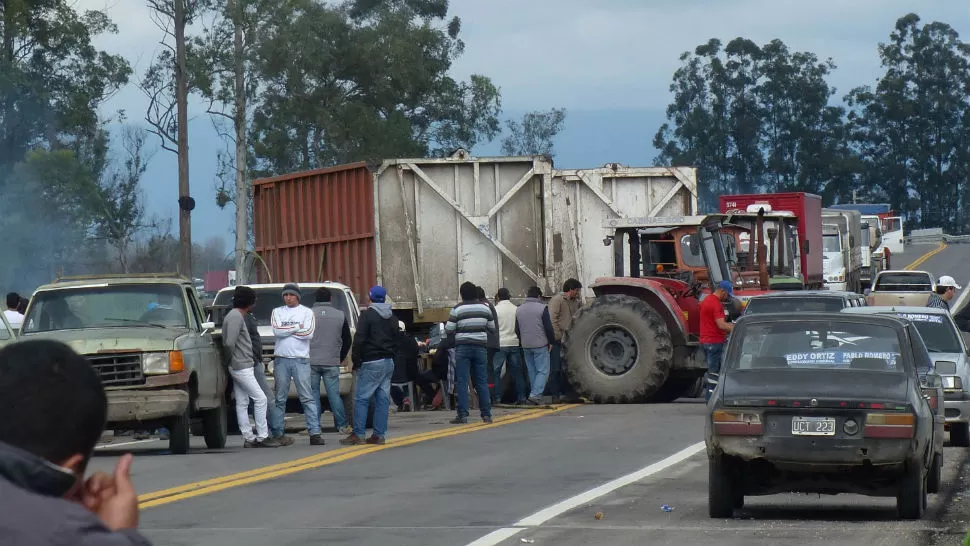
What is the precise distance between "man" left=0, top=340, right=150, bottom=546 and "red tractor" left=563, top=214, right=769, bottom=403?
751 inches

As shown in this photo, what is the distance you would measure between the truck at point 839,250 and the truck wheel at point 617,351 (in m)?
25.2

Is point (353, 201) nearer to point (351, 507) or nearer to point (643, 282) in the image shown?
point (643, 282)

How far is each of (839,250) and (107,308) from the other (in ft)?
116

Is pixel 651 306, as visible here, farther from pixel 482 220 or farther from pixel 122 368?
pixel 122 368

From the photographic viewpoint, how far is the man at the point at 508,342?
23.0 meters

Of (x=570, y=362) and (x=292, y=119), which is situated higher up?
(x=292, y=119)

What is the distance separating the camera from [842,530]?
34.0 ft

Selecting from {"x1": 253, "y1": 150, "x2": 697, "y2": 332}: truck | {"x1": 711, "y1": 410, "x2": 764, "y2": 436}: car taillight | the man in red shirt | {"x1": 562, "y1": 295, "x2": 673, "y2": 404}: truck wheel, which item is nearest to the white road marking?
{"x1": 711, "y1": 410, "x2": 764, "y2": 436}: car taillight

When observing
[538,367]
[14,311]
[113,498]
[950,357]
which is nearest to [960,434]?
[950,357]

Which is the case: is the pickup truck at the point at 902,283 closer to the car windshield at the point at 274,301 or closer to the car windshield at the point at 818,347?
the car windshield at the point at 274,301

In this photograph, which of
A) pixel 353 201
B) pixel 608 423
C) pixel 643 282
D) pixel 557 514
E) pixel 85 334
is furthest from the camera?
pixel 353 201

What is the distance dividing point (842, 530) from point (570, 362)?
498 inches

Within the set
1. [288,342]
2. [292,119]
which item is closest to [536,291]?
[288,342]

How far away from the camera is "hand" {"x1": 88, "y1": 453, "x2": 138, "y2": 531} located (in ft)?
10.5
